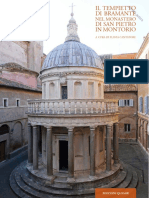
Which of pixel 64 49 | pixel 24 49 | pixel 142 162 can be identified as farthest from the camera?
pixel 24 49

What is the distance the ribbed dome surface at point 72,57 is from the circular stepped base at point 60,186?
→ 871 centimetres

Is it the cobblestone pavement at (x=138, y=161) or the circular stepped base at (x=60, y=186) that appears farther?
the cobblestone pavement at (x=138, y=161)

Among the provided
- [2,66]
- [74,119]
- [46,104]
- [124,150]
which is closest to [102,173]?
[74,119]

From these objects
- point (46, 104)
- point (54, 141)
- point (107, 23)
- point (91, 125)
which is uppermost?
point (107, 23)

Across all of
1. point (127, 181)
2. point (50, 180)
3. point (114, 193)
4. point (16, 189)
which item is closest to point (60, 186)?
point (50, 180)

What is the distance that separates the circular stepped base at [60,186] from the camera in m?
10.3

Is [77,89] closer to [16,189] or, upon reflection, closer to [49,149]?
[49,149]

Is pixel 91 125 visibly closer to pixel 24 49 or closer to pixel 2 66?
pixel 2 66

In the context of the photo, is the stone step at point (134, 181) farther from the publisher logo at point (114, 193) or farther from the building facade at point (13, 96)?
the building facade at point (13, 96)

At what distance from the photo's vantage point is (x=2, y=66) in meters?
21.1

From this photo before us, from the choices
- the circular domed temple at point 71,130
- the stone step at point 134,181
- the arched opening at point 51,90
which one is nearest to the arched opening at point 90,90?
the circular domed temple at point 71,130

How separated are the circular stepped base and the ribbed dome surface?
8709 millimetres

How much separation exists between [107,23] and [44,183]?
36.0 ft

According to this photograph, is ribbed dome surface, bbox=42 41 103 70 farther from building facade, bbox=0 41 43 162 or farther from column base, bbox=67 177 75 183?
column base, bbox=67 177 75 183
